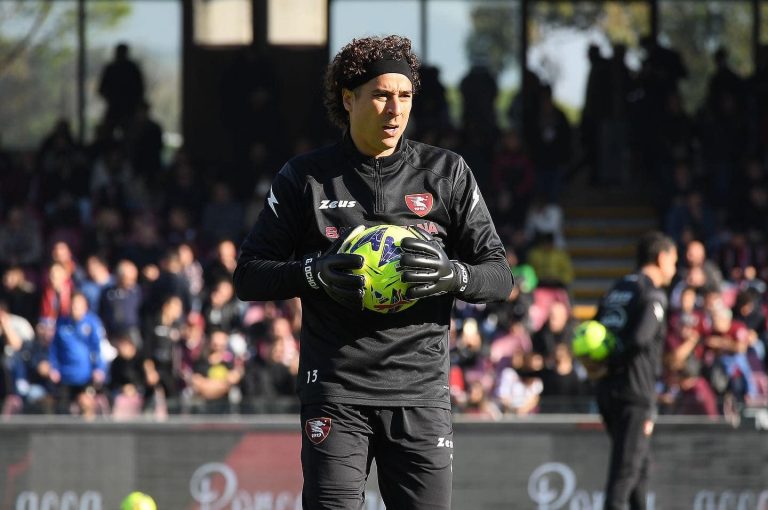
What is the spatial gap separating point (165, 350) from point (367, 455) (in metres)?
8.67

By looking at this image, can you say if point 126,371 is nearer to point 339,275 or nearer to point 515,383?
point 515,383

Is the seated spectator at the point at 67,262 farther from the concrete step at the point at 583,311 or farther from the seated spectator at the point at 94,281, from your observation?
the concrete step at the point at 583,311

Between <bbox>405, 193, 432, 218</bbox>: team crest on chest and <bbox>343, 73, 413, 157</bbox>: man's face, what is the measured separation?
170mm

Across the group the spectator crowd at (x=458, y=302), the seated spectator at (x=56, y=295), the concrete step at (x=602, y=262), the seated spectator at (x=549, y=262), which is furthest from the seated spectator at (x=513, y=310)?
the seated spectator at (x=56, y=295)

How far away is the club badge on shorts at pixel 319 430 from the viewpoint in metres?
4.48

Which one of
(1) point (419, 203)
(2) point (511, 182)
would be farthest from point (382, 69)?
(2) point (511, 182)

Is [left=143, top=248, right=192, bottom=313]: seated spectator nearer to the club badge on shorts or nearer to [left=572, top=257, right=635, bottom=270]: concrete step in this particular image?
[left=572, top=257, right=635, bottom=270]: concrete step

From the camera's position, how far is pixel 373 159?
15.1 ft

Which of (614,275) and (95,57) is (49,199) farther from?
(614,275)

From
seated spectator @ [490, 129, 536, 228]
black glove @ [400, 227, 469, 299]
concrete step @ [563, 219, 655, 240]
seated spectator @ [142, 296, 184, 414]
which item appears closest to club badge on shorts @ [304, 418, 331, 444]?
black glove @ [400, 227, 469, 299]

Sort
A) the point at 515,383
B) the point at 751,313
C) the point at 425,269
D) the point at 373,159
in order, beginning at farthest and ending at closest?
the point at 751,313, the point at 515,383, the point at 373,159, the point at 425,269

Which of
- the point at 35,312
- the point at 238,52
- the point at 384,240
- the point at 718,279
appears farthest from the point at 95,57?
the point at 384,240

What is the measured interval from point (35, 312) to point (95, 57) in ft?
18.8

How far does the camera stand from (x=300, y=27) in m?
19.0
